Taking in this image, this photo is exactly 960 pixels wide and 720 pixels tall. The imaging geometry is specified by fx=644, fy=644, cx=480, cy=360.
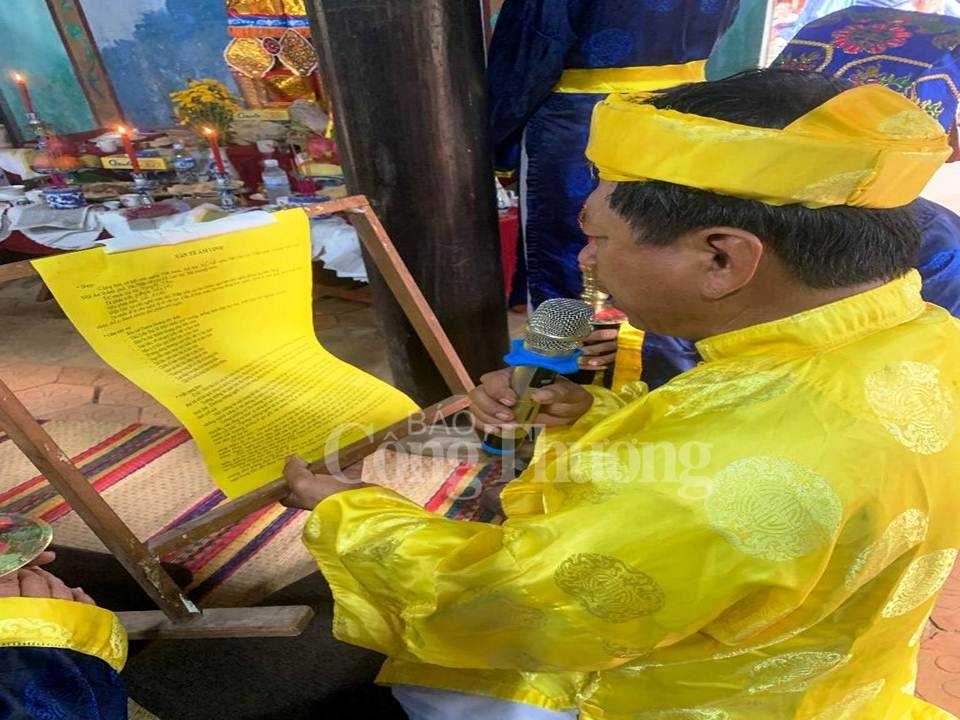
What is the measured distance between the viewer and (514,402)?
3.85 feet

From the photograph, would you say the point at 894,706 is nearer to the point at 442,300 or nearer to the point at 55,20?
the point at 442,300

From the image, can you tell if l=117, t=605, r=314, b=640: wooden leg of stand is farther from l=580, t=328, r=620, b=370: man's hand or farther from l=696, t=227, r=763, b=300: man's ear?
l=696, t=227, r=763, b=300: man's ear

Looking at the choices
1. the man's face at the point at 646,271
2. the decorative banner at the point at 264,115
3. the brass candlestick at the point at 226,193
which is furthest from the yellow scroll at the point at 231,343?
the decorative banner at the point at 264,115

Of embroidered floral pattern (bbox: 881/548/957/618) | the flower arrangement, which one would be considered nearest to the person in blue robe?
embroidered floral pattern (bbox: 881/548/957/618)

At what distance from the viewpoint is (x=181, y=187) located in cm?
377

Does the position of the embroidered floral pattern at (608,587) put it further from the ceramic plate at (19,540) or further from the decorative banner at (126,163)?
the decorative banner at (126,163)

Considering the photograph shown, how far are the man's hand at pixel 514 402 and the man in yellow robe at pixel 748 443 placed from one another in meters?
0.34

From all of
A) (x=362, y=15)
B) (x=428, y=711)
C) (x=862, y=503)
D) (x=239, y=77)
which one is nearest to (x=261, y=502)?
(x=428, y=711)

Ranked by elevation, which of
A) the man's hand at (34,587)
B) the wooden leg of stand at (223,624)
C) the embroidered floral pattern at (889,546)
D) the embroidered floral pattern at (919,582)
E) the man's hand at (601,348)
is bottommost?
→ the wooden leg of stand at (223,624)

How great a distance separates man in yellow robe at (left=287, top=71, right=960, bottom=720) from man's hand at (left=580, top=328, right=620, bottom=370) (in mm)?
905

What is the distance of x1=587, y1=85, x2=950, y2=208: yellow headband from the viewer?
0.65 m

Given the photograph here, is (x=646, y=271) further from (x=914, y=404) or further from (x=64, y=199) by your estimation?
(x=64, y=199)

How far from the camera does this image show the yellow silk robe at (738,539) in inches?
25.0

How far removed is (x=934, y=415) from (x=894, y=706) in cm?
61
